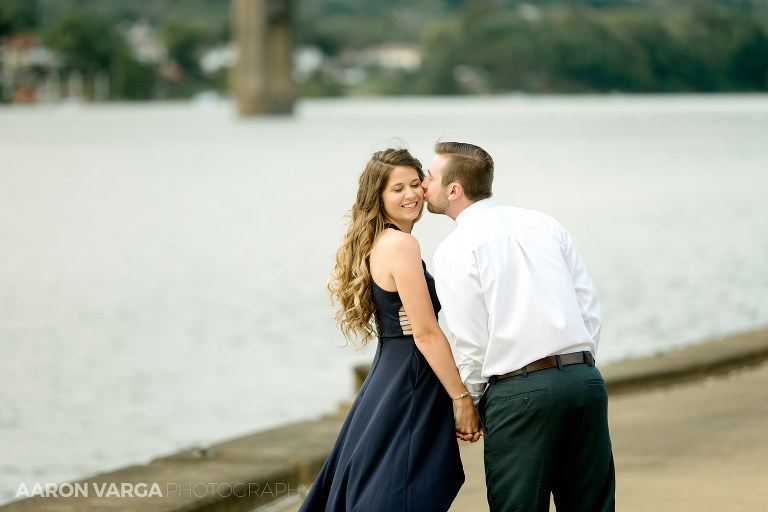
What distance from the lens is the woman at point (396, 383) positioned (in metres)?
3.50

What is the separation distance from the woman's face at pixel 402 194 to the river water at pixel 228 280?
12.9 inches

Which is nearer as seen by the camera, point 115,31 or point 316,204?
point 316,204

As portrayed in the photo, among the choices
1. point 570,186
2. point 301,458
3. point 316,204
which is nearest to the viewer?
point 301,458

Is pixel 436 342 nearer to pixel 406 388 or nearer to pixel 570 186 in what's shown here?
pixel 406 388

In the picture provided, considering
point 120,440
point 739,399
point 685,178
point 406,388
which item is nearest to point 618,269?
point 120,440

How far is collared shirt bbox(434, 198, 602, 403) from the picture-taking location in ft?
10.9

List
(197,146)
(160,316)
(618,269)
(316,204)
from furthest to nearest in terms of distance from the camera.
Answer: (197,146) < (316,204) < (618,269) < (160,316)

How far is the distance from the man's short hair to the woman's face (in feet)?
0.42

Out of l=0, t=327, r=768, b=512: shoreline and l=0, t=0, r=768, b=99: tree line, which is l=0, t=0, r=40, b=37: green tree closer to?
l=0, t=0, r=768, b=99: tree line

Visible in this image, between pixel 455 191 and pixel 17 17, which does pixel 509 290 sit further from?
pixel 17 17

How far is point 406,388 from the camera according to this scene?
354 centimetres

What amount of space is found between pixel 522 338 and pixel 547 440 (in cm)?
28

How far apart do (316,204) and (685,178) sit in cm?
1590

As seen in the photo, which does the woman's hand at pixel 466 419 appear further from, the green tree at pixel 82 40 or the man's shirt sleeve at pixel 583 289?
the green tree at pixel 82 40
